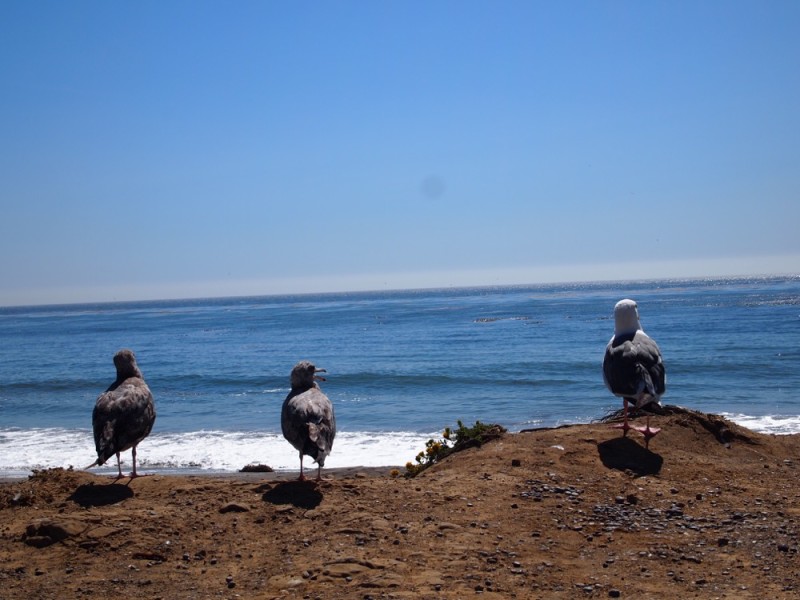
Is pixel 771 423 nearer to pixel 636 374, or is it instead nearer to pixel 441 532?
pixel 636 374

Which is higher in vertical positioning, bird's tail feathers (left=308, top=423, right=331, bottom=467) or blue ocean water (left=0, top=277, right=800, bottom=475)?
bird's tail feathers (left=308, top=423, right=331, bottom=467)

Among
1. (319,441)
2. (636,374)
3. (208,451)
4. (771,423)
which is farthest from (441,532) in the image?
(771,423)

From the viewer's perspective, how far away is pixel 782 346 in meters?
32.2

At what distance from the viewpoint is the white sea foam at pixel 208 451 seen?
14.7 m

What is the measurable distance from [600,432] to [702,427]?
4.58 feet

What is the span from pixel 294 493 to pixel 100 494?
203 centimetres

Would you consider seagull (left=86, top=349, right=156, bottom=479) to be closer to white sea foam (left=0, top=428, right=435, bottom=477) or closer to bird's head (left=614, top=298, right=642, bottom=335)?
white sea foam (left=0, top=428, right=435, bottom=477)

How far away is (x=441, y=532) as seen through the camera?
20.8ft

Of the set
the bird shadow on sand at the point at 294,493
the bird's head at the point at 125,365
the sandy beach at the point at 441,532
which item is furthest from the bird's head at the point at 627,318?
the bird's head at the point at 125,365

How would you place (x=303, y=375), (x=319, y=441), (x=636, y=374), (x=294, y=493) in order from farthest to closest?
(x=303, y=375)
(x=636, y=374)
(x=319, y=441)
(x=294, y=493)

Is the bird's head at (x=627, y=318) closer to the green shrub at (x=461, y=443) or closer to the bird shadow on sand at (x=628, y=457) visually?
the bird shadow on sand at (x=628, y=457)

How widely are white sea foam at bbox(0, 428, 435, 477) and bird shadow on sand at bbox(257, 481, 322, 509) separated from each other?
20.9ft

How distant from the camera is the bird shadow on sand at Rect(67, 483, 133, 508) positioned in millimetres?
7633

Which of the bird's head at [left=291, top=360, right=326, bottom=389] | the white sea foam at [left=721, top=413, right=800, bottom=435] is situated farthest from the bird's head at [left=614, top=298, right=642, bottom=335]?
the white sea foam at [left=721, top=413, right=800, bottom=435]
